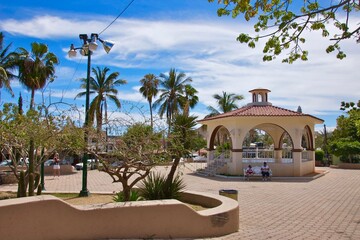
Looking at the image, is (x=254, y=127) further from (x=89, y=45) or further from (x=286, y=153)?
(x=89, y=45)

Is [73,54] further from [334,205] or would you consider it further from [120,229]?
[334,205]

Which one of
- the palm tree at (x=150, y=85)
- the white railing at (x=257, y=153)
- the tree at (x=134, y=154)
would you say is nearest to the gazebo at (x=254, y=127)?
the white railing at (x=257, y=153)

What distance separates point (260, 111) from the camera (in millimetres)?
25016

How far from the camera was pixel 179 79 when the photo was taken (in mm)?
44844

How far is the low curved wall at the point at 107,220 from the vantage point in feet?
21.1

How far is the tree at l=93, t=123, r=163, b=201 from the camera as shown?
899 centimetres

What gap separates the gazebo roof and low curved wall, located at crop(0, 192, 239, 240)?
16.4 meters

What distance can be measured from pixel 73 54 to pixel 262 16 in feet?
25.1

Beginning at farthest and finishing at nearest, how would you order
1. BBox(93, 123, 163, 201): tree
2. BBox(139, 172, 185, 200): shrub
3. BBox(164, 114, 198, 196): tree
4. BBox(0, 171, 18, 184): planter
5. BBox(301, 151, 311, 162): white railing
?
BBox(301, 151, 311, 162): white railing → BBox(0, 171, 18, 184): planter → BBox(164, 114, 198, 196): tree → BBox(139, 172, 185, 200): shrub → BBox(93, 123, 163, 201): tree

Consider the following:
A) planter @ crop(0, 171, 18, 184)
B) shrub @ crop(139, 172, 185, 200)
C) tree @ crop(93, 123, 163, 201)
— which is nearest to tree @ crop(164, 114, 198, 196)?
shrub @ crop(139, 172, 185, 200)

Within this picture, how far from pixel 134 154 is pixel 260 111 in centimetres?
1733

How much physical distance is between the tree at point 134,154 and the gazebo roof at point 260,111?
1480cm

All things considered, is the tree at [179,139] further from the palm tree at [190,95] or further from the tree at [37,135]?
the palm tree at [190,95]

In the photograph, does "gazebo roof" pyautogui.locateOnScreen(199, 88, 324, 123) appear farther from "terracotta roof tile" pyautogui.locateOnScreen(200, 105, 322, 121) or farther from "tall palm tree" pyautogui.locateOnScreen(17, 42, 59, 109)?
"tall palm tree" pyautogui.locateOnScreen(17, 42, 59, 109)
